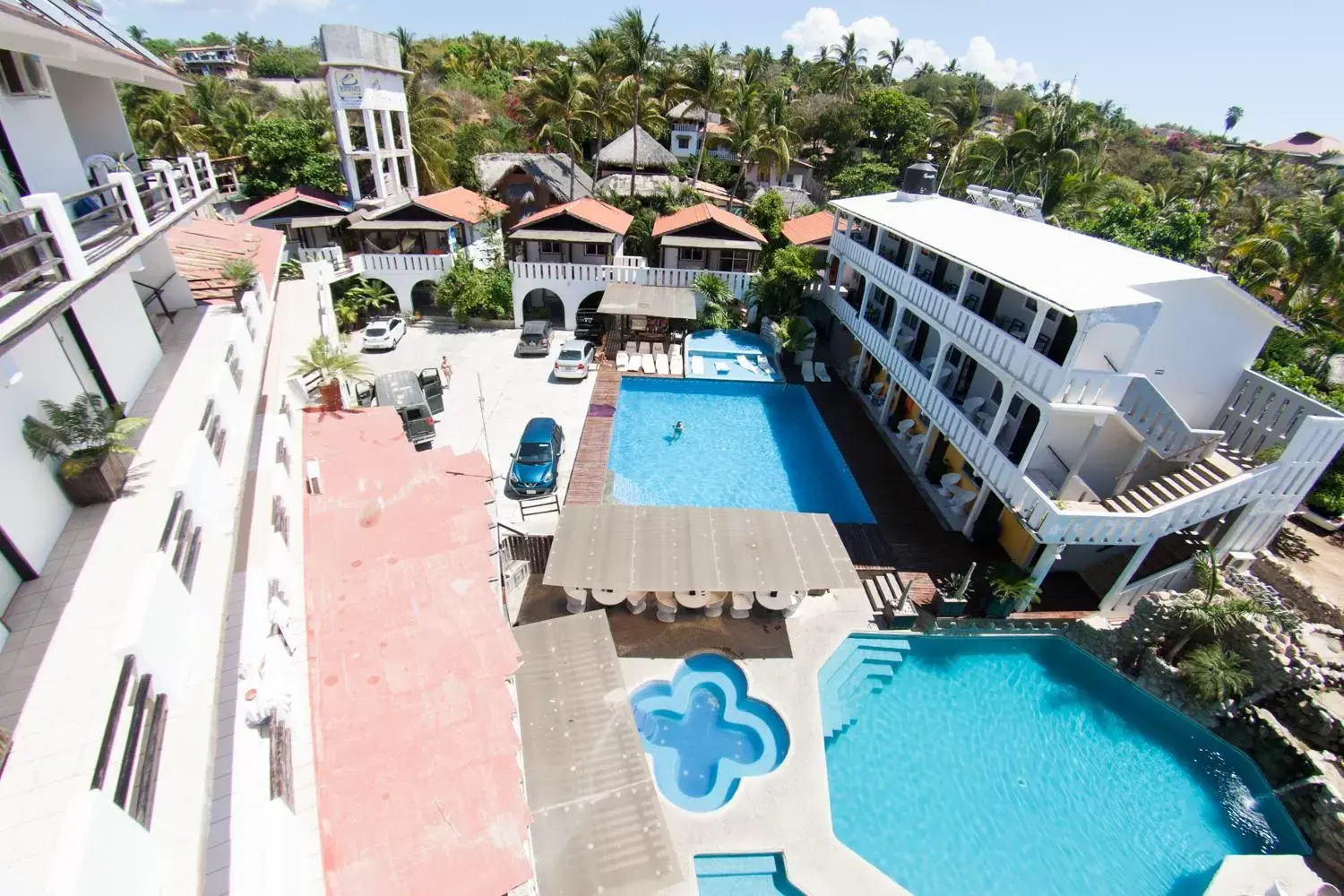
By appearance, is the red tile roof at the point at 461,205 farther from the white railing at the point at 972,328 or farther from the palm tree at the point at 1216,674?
the palm tree at the point at 1216,674

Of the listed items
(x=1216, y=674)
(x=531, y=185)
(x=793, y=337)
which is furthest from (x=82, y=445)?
(x=531, y=185)

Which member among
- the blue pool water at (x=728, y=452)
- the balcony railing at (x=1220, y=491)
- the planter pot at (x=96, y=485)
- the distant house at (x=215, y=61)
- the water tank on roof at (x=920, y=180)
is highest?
the distant house at (x=215, y=61)

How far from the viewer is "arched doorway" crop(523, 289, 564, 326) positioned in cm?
3231

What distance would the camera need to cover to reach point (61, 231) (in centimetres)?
605

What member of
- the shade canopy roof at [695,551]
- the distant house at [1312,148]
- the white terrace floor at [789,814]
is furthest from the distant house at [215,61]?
the distant house at [1312,148]

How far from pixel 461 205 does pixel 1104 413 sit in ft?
102

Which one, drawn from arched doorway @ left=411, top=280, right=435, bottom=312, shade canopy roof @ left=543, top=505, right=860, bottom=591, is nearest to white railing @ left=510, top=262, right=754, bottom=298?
arched doorway @ left=411, top=280, right=435, bottom=312

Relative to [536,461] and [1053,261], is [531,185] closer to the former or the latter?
[536,461]

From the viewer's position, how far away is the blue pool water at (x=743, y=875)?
35.3 feet

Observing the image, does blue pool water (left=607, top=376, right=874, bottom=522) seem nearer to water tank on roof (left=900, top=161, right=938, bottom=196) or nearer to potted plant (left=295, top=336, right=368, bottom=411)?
potted plant (left=295, top=336, right=368, bottom=411)

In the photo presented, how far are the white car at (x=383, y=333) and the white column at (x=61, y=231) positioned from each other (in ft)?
73.9

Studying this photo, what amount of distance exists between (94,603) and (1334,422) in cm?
2412

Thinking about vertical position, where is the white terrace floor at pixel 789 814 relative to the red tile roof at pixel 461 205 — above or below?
below

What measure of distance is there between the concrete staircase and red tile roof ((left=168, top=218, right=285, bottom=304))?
56.5ft
